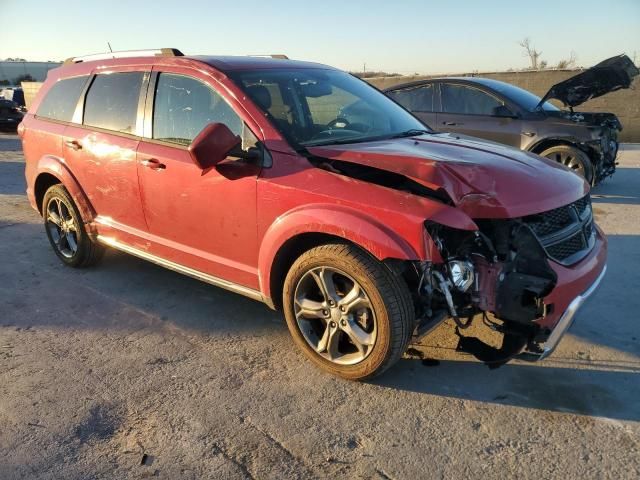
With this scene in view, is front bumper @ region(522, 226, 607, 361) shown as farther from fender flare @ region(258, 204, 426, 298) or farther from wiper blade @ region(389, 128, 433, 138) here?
wiper blade @ region(389, 128, 433, 138)

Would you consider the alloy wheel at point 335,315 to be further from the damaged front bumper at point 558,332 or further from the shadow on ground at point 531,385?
Answer: the damaged front bumper at point 558,332

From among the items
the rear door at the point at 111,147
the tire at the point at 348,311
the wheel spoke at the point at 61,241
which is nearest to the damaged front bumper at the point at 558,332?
the tire at the point at 348,311

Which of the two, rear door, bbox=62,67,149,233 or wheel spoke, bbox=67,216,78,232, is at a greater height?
rear door, bbox=62,67,149,233

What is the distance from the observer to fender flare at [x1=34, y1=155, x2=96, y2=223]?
461 centimetres

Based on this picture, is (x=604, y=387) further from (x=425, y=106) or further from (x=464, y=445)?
(x=425, y=106)

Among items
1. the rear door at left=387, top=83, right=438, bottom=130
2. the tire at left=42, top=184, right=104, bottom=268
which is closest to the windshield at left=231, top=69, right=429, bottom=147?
the tire at left=42, top=184, right=104, bottom=268

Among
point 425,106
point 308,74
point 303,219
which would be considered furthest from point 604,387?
point 425,106

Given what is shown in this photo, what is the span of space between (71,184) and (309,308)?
109 inches

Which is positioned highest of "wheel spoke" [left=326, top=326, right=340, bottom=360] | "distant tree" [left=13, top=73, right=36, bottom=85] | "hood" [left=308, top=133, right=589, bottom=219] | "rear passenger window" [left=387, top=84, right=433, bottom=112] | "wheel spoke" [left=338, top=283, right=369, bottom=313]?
"distant tree" [left=13, top=73, right=36, bottom=85]

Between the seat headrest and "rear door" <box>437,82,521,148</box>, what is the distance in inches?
197

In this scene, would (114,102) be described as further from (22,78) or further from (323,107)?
(22,78)

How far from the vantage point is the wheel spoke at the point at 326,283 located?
3.06 m

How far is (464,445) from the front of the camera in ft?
8.43

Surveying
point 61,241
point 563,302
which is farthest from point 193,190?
point 563,302
